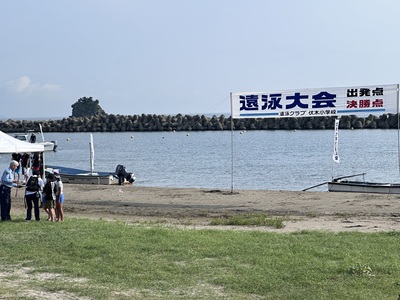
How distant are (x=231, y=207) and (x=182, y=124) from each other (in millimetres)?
98382

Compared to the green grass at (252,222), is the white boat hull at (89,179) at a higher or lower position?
lower

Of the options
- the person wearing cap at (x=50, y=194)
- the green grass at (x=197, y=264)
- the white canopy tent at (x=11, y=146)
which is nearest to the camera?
the green grass at (x=197, y=264)

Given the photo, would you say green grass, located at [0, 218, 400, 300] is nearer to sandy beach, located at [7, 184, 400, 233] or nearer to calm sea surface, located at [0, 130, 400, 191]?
sandy beach, located at [7, 184, 400, 233]

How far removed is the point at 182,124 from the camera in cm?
12025

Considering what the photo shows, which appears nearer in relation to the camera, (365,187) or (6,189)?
(6,189)

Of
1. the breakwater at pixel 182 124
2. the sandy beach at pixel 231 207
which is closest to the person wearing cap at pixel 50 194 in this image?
the sandy beach at pixel 231 207

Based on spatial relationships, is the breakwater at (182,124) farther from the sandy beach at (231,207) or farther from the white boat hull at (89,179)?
the sandy beach at (231,207)

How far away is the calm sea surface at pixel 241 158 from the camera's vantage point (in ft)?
146

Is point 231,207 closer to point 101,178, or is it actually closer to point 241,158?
point 101,178

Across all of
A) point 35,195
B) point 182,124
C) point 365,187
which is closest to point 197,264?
point 35,195

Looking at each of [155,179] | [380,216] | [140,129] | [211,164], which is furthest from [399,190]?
[140,129]

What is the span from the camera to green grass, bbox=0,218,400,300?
9211mm

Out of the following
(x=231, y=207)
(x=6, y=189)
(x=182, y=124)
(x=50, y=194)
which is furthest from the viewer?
(x=182, y=124)

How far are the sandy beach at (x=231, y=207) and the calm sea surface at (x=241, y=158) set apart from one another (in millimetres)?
3475
